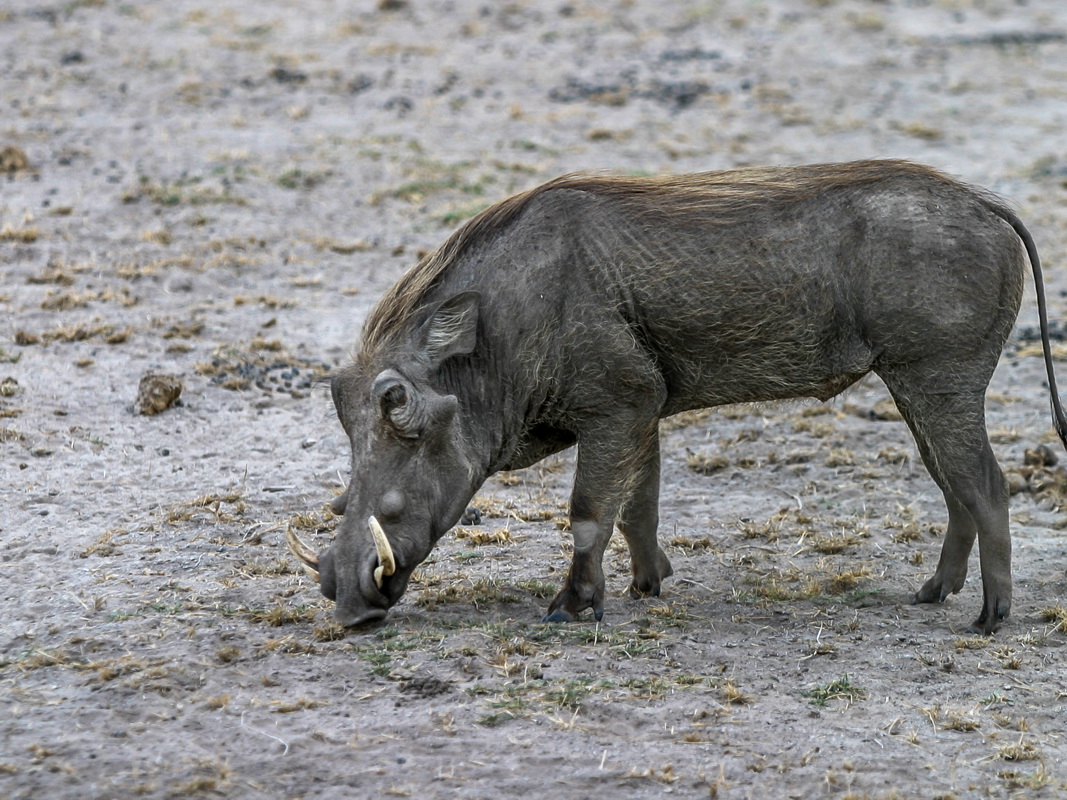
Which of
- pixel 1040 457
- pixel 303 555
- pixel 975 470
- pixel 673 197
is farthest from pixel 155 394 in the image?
pixel 1040 457

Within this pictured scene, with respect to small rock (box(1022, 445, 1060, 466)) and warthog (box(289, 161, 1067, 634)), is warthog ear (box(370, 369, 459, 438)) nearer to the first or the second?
warthog (box(289, 161, 1067, 634))

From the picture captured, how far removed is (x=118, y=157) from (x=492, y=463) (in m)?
5.95

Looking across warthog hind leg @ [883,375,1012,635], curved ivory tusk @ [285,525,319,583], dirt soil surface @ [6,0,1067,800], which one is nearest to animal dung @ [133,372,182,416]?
dirt soil surface @ [6,0,1067,800]

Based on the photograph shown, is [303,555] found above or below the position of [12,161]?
below

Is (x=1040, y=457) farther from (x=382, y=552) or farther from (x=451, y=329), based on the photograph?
(x=382, y=552)

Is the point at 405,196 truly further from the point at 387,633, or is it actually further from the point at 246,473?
the point at 387,633

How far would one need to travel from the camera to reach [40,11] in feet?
43.5

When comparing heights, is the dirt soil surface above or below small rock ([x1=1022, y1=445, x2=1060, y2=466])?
above

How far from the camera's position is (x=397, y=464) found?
473 centimetres

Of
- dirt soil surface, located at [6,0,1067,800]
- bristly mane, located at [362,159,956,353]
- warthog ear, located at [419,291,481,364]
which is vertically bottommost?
dirt soil surface, located at [6,0,1067,800]

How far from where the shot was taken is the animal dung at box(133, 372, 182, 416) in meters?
6.60

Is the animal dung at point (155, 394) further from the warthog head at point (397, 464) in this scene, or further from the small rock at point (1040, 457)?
the small rock at point (1040, 457)

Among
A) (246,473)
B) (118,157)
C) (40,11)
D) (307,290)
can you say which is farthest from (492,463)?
(40,11)

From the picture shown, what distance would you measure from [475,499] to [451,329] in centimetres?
148
